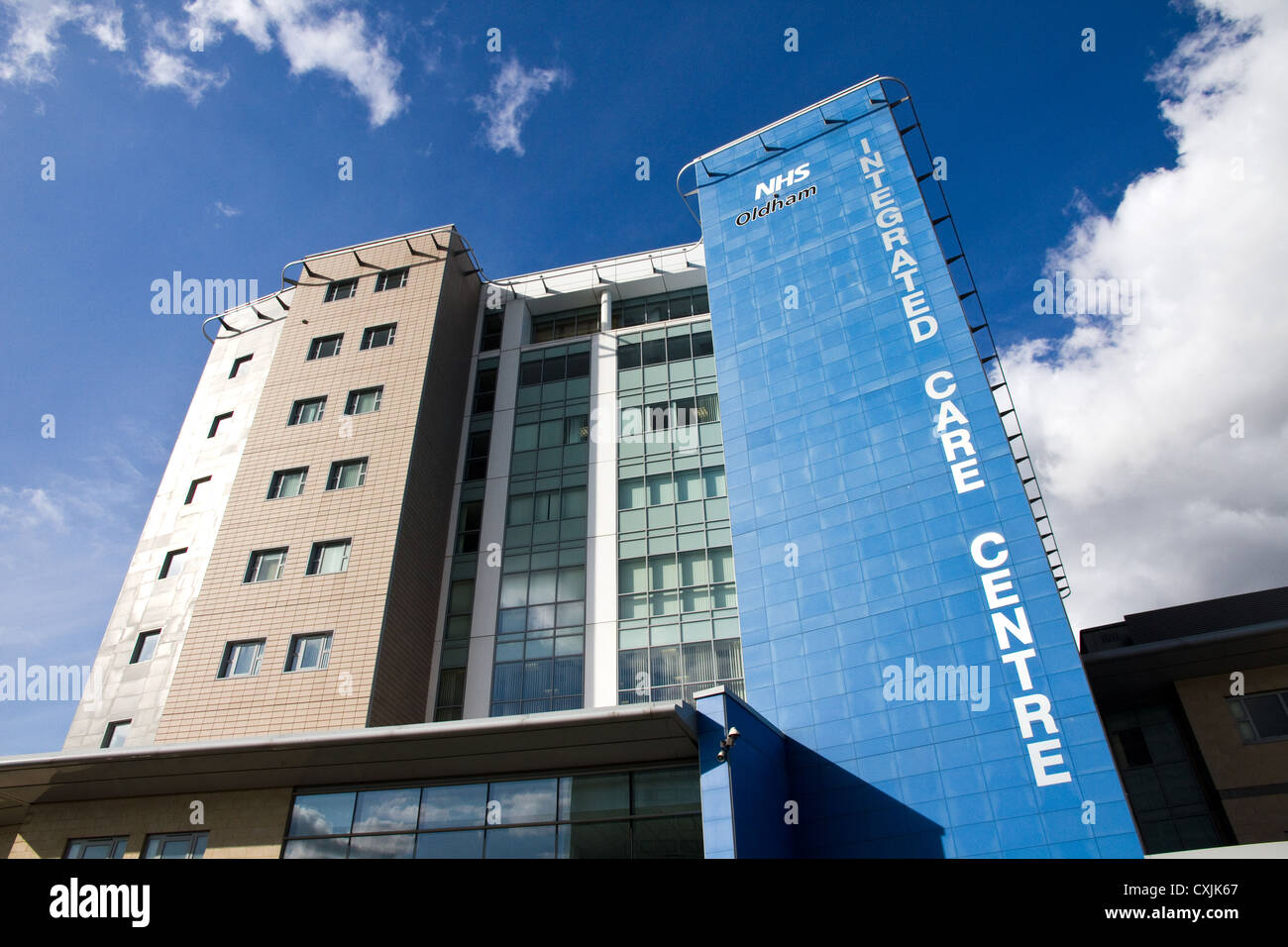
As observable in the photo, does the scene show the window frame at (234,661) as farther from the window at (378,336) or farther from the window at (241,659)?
the window at (378,336)

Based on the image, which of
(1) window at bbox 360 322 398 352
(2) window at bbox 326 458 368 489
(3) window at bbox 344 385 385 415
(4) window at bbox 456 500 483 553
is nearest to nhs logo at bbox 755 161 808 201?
(1) window at bbox 360 322 398 352

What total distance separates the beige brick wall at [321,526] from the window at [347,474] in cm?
33

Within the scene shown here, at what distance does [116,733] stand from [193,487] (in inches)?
420

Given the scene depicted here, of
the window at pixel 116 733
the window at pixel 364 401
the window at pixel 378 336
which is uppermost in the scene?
the window at pixel 378 336

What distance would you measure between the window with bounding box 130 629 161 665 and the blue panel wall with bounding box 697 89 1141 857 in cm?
2161

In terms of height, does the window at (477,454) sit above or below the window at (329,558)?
above

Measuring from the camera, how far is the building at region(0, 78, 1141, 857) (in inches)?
750

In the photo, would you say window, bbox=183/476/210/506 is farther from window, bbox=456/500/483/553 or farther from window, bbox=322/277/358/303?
window, bbox=456/500/483/553

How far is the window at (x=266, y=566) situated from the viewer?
1065 inches

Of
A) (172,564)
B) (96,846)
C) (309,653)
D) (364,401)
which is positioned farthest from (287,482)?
(96,846)

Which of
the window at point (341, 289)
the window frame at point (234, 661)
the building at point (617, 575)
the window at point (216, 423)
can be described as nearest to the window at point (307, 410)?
the building at point (617, 575)

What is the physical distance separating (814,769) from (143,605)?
25665mm

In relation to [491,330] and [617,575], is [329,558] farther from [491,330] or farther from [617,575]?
[491,330]
